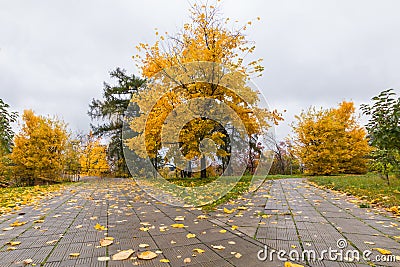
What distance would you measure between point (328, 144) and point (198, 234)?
12471 millimetres

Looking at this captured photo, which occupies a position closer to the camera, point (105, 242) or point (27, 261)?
point (27, 261)

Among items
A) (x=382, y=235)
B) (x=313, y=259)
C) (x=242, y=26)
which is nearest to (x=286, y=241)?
(x=313, y=259)

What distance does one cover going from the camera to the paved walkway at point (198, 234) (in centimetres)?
198

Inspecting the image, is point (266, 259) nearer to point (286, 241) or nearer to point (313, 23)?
point (286, 241)

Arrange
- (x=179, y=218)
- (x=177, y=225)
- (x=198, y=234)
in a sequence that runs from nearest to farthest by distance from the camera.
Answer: (x=198, y=234)
(x=177, y=225)
(x=179, y=218)

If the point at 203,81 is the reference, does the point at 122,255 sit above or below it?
below

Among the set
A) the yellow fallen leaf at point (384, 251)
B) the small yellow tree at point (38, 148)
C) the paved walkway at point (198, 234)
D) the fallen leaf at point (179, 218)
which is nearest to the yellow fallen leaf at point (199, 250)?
the paved walkway at point (198, 234)

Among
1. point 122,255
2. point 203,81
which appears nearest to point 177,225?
point 122,255

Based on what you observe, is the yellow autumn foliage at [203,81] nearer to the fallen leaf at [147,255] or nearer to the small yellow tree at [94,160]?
the fallen leaf at [147,255]

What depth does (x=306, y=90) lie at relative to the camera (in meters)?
14.9

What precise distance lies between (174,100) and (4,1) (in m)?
7.04

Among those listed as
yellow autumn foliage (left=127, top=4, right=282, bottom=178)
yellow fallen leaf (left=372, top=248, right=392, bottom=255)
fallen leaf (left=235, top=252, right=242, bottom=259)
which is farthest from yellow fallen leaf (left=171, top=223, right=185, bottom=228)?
yellow autumn foliage (left=127, top=4, right=282, bottom=178)

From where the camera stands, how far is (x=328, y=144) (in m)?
12.8

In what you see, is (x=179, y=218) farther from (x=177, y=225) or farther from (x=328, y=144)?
(x=328, y=144)
